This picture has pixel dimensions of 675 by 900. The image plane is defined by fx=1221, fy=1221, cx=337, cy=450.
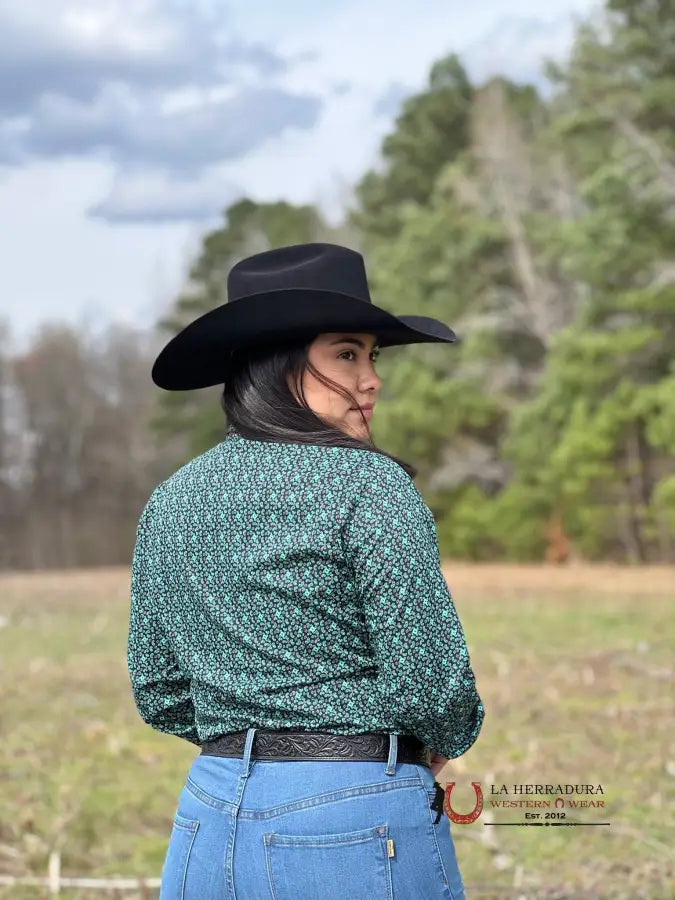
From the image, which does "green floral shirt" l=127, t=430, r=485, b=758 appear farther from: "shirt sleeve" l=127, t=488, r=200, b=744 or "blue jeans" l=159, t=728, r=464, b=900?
"shirt sleeve" l=127, t=488, r=200, b=744

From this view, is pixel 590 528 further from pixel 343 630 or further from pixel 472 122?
pixel 343 630

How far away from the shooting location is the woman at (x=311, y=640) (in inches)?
78.7

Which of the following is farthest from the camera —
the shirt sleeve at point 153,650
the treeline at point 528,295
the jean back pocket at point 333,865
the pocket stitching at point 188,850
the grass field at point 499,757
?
the treeline at point 528,295

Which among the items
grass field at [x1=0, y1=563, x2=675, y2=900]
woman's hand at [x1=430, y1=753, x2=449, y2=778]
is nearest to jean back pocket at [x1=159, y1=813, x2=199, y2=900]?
woman's hand at [x1=430, y1=753, x2=449, y2=778]

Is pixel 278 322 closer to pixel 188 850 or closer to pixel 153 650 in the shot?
pixel 153 650

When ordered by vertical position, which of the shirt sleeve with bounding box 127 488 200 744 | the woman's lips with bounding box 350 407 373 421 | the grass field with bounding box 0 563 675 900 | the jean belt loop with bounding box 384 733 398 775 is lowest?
the grass field with bounding box 0 563 675 900

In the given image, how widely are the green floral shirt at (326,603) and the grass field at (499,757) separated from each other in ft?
8.55

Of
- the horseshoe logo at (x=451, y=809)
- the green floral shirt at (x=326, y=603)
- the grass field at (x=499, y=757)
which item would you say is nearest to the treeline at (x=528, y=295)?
the grass field at (x=499, y=757)

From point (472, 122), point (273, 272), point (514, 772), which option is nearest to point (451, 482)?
point (472, 122)

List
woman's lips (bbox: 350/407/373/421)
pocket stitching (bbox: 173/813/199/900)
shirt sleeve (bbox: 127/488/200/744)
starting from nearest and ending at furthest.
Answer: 1. pocket stitching (bbox: 173/813/199/900)
2. woman's lips (bbox: 350/407/373/421)
3. shirt sleeve (bbox: 127/488/200/744)

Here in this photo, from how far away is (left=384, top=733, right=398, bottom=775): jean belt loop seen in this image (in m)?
2.04

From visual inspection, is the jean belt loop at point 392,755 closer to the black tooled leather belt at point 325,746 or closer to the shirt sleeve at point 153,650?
the black tooled leather belt at point 325,746

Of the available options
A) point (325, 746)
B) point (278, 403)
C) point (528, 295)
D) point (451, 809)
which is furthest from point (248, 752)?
point (528, 295)

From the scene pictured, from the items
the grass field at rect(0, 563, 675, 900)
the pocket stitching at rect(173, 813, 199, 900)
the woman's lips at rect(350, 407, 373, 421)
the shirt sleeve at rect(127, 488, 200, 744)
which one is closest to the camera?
the pocket stitching at rect(173, 813, 199, 900)
